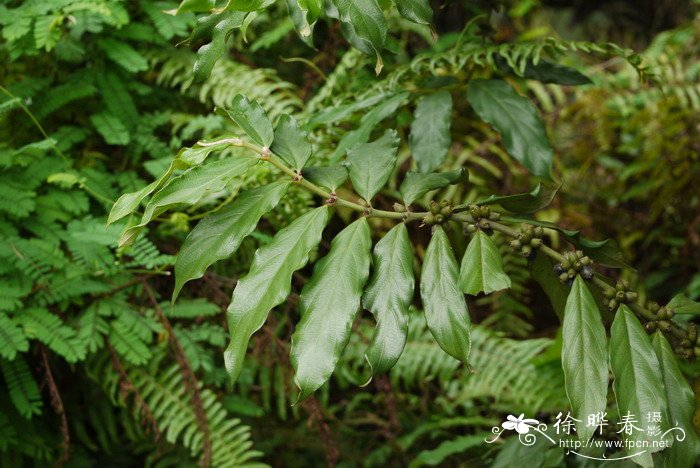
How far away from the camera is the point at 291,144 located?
116cm

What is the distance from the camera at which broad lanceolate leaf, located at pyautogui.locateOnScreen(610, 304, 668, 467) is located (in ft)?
3.18

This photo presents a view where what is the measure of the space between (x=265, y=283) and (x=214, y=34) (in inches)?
18.0

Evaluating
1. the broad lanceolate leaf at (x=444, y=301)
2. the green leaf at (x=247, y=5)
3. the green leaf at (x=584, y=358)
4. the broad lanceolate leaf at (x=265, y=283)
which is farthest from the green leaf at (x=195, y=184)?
the green leaf at (x=584, y=358)

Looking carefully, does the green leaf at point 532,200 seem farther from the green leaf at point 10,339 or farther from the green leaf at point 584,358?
the green leaf at point 10,339

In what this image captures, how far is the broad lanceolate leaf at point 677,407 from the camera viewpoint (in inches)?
40.4

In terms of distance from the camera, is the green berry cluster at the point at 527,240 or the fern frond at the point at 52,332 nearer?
the green berry cluster at the point at 527,240

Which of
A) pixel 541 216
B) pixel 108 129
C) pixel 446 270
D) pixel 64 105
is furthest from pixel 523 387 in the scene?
pixel 64 105

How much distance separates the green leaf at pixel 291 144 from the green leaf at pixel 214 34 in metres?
0.16

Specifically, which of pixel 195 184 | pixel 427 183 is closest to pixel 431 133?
pixel 427 183

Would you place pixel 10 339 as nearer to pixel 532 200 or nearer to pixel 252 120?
pixel 252 120

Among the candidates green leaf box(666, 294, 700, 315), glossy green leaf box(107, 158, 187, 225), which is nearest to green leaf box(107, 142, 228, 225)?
glossy green leaf box(107, 158, 187, 225)

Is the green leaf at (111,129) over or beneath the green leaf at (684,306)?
over

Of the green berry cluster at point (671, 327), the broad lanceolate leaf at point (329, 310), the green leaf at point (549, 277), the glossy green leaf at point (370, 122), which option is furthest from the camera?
the glossy green leaf at point (370, 122)

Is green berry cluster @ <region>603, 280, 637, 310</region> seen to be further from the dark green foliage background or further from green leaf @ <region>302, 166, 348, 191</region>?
green leaf @ <region>302, 166, 348, 191</region>
